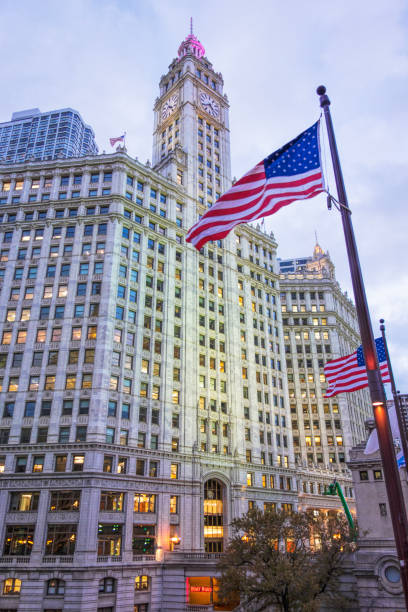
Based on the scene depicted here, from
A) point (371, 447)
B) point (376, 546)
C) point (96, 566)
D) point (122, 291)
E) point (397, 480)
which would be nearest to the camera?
point (397, 480)

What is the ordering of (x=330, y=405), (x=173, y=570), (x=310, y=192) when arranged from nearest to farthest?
1. (x=310, y=192)
2. (x=173, y=570)
3. (x=330, y=405)

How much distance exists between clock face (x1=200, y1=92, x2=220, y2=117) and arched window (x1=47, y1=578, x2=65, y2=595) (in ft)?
277

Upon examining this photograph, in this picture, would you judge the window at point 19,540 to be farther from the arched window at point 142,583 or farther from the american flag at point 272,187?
the american flag at point 272,187

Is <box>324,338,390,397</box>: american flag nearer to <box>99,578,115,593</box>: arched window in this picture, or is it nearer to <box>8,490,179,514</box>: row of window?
<box>8,490,179,514</box>: row of window

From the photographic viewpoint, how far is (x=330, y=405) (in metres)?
106

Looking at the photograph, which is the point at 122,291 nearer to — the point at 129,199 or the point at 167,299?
the point at 167,299

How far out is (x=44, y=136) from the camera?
16925 cm

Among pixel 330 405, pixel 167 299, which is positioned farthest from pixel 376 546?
pixel 330 405

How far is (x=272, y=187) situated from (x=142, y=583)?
51937 millimetres

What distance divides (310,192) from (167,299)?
55.5m

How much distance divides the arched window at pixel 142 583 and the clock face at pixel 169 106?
8271 cm

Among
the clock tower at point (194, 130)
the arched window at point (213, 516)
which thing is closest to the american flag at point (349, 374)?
the arched window at point (213, 516)

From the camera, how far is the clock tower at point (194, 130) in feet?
284

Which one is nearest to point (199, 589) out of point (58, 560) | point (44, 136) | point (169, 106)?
point (58, 560)
